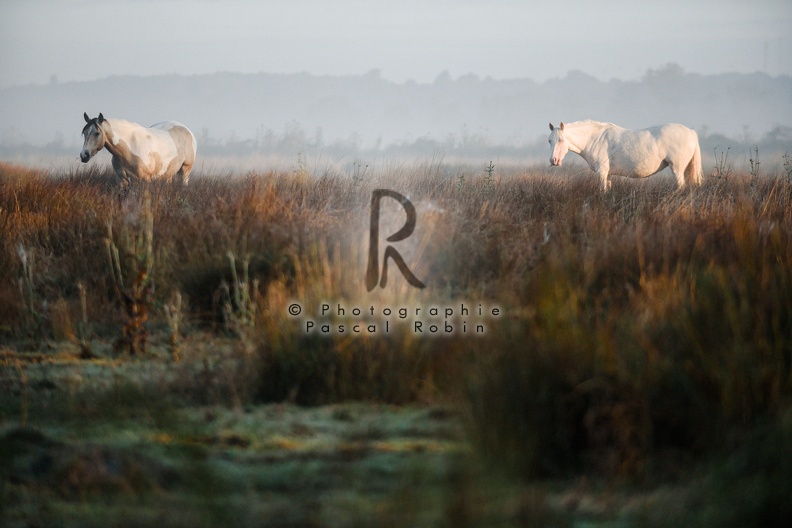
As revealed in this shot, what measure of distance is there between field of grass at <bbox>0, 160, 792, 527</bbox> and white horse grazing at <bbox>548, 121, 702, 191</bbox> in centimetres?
613

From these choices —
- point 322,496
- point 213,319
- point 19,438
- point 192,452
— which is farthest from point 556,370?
point 213,319

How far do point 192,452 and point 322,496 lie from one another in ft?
2.35

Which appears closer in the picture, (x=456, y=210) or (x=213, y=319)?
(x=213, y=319)

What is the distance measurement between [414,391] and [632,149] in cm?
921

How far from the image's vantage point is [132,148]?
36.7 feet

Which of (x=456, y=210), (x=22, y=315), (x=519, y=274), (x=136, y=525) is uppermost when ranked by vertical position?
(x=456, y=210)

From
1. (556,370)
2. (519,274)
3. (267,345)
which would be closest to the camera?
(556,370)

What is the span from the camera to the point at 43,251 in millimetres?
6793

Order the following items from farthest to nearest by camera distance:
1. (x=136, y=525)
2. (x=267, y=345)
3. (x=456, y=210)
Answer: (x=456, y=210) → (x=267, y=345) → (x=136, y=525)

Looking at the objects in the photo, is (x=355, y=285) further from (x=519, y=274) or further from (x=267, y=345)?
(x=519, y=274)

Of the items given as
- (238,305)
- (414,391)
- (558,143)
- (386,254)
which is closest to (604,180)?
(558,143)

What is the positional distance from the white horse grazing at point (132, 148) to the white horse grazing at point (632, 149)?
541 cm

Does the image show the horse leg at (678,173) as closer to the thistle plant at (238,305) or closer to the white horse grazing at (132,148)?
the white horse grazing at (132,148)

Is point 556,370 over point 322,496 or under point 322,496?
over
